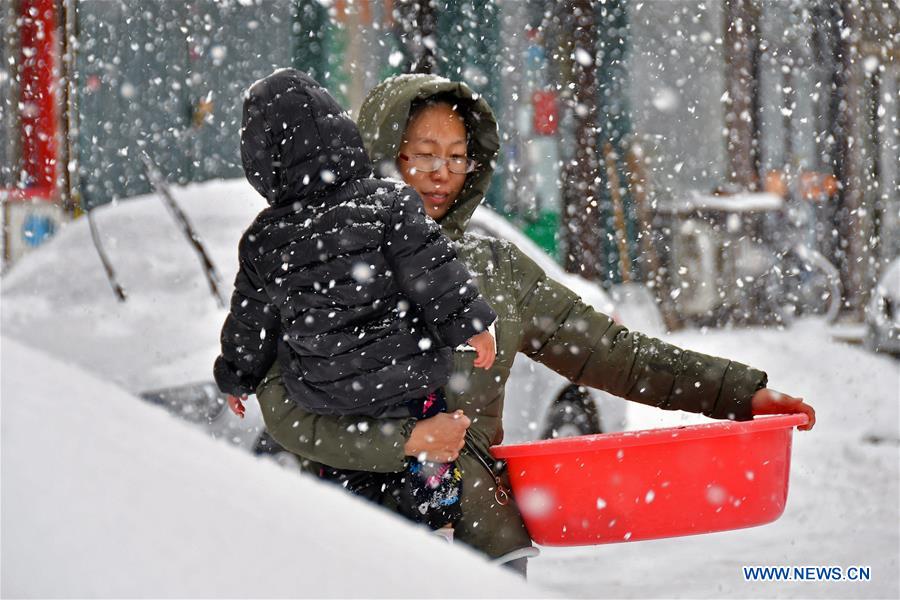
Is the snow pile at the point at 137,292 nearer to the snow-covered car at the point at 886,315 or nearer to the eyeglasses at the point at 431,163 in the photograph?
the eyeglasses at the point at 431,163

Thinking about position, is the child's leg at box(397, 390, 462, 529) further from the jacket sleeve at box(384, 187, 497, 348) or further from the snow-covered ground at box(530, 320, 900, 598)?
the snow-covered ground at box(530, 320, 900, 598)

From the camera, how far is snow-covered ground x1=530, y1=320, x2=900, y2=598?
4.26 m

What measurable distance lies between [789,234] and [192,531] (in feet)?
47.3

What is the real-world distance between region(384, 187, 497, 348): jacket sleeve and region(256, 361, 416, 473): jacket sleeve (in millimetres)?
234

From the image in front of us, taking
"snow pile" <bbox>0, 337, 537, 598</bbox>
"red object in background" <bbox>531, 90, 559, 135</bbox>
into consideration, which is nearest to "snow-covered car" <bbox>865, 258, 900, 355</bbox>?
"red object in background" <bbox>531, 90, 559, 135</bbox>

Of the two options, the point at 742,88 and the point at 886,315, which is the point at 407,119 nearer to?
the point at 886,315

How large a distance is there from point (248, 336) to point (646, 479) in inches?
39.5

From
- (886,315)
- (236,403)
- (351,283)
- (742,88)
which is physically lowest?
(886,315)

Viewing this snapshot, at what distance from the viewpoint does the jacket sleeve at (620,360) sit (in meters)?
2.70

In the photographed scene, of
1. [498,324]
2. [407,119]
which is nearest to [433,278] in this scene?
[498,324]

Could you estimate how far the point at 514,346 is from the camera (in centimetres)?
265

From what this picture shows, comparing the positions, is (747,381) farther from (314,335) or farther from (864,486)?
(864,486)

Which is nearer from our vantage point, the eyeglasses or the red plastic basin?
the red plastic basin

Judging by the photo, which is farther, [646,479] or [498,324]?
[498,324]
